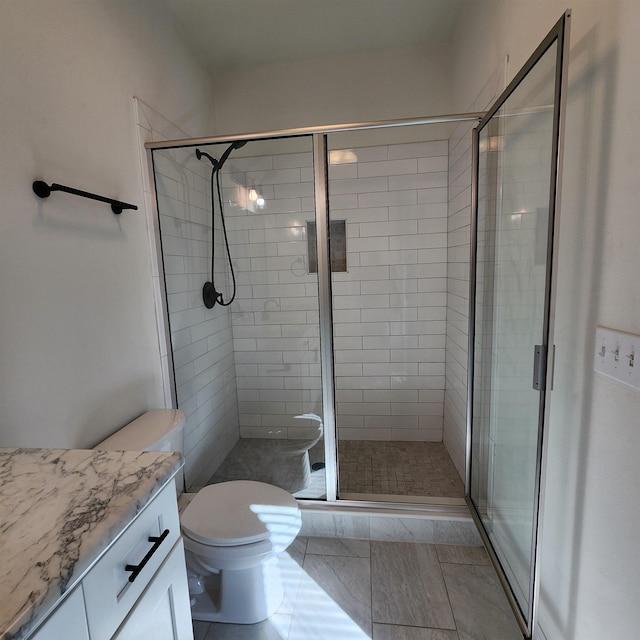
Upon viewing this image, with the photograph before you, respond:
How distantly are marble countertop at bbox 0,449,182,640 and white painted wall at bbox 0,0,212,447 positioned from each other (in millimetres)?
387

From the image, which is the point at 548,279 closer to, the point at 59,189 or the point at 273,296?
the point at 59,189

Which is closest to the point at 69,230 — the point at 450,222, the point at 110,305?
the point at 110,305

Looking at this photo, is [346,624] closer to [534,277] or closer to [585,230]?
[534,277]

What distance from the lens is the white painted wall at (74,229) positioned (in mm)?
1084

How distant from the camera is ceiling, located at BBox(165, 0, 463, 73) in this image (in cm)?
202

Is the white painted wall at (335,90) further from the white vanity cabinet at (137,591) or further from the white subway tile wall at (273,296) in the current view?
the white vanity cabinet at (137,591)

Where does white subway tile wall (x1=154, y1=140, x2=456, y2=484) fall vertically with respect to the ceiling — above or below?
below

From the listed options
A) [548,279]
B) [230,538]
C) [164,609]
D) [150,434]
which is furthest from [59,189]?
[548,279]

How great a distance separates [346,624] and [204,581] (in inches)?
24.6

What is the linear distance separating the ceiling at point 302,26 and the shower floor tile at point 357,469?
252 centimetres

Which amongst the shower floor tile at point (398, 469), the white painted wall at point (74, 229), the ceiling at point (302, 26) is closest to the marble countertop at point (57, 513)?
the white painted wall at point (74, 229)

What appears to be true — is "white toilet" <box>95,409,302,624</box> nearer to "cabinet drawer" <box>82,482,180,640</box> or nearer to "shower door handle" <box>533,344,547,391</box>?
"cabinet drawer" <box>82,482,180,640</box>

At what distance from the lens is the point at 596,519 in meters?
0.99

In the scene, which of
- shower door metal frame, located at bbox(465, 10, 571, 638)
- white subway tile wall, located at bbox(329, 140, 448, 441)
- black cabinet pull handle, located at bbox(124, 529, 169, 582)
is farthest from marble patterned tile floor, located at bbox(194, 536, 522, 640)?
white subway tile wall, located at bbox(329, 140, 448, 441)
